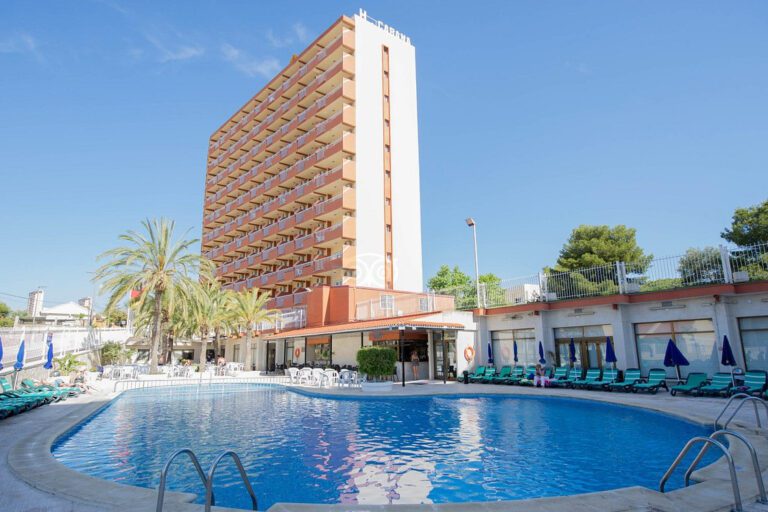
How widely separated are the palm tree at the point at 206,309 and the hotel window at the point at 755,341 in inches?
1173

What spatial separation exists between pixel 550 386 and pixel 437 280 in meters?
47.8

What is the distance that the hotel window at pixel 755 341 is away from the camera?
1655 cm

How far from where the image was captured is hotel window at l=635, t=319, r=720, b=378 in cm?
1794

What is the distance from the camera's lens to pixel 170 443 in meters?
10.3

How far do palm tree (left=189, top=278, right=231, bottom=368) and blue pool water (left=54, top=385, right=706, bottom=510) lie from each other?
14.9m

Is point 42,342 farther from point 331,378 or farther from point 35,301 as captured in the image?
point 35,301

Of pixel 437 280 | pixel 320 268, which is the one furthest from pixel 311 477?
pixel 437 280

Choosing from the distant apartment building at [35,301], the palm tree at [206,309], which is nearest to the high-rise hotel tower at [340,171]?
the palm tree at [206,309]

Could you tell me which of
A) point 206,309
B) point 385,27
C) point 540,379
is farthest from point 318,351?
point 385,27

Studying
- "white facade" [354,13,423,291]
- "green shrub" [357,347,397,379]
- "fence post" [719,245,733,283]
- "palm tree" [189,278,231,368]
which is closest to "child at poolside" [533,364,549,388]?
"green shrub" [357,347,397,379]

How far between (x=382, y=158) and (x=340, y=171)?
5485 mm

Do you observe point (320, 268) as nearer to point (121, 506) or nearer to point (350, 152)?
point (350, 152)

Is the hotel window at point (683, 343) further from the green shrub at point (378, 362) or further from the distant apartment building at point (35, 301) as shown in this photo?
the distant apartment building at point (35, 301)

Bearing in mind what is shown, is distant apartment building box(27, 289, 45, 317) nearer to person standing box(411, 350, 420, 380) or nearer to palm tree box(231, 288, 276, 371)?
palm tree box(231, 288, 276, 371)
